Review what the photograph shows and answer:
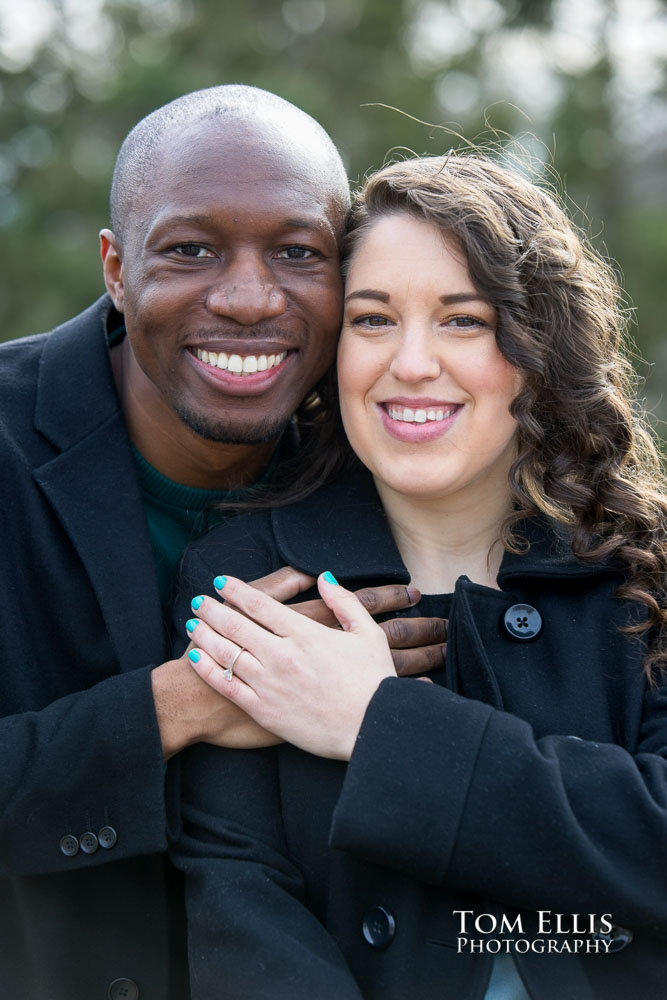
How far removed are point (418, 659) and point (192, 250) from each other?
1160 millimetres

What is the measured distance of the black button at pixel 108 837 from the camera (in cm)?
247

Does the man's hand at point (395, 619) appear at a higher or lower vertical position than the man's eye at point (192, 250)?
lower

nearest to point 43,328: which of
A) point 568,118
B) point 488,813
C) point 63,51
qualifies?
point 63,51

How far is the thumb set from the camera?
249cm

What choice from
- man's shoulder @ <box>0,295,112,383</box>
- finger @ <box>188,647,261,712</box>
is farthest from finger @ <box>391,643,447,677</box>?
man's shoulder @ <box>0,295,112,383</box>

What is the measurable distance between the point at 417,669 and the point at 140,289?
1.19 m

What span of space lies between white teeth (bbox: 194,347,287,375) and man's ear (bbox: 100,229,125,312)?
17.9 inches

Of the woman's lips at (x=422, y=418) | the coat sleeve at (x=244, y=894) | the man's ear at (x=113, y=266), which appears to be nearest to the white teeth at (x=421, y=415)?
the woman's lips at (x=422, y=418)

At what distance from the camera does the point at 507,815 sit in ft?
7.11

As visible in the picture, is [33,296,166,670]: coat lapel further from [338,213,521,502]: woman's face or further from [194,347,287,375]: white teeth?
[338,213,521,502]: woman's face

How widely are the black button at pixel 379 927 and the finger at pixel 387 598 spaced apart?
64 centimetres

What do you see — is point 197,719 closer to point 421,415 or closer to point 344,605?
point 344,605

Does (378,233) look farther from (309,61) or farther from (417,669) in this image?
(309,61)

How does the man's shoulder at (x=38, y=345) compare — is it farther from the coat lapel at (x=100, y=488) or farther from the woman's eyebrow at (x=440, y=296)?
the woman's eyebrow at (x=440, y=296)
